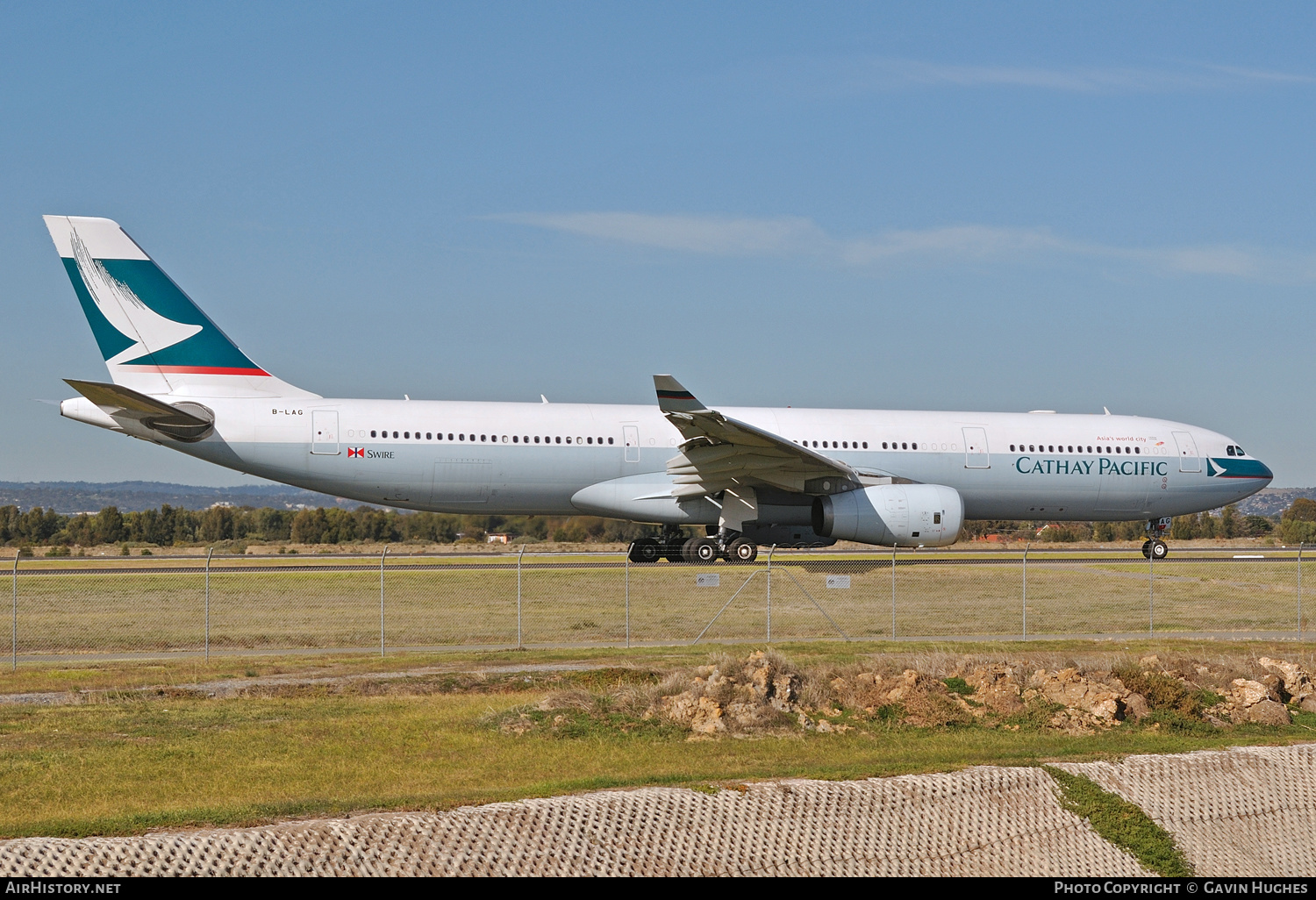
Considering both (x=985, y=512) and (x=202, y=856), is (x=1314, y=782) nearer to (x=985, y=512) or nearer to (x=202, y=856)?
(x=202, y=856)

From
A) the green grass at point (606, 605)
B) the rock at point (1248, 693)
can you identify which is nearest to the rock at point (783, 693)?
the rock at point (1248, 693)

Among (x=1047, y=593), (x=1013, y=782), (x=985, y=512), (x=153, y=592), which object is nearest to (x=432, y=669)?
(x=1013, y=782)

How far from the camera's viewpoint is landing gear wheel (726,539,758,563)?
27547 millimetres

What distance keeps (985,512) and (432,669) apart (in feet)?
60.9

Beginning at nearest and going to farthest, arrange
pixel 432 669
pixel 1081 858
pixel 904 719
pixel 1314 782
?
pixel 1081 858, pixel 1314 782, pixel 904 719, pixel 432 669

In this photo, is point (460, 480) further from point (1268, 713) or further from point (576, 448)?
point (1268, 713)

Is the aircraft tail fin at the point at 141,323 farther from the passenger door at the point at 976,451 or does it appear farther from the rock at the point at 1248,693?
the rock at the point at 1248,693

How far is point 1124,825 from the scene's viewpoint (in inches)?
299

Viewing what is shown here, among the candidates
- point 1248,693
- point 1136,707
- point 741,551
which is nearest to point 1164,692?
point 1136,707

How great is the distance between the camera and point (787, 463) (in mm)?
26656

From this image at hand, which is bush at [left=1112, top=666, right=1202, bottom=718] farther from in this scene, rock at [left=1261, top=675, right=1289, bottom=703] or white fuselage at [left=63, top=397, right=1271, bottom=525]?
white fuselage at [left=63, top=397, right=1271, bottom=525]

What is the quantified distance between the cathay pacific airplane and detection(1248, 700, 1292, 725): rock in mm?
13245

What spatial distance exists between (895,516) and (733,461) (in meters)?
3.73

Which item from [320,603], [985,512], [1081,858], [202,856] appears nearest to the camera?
[202,856]
